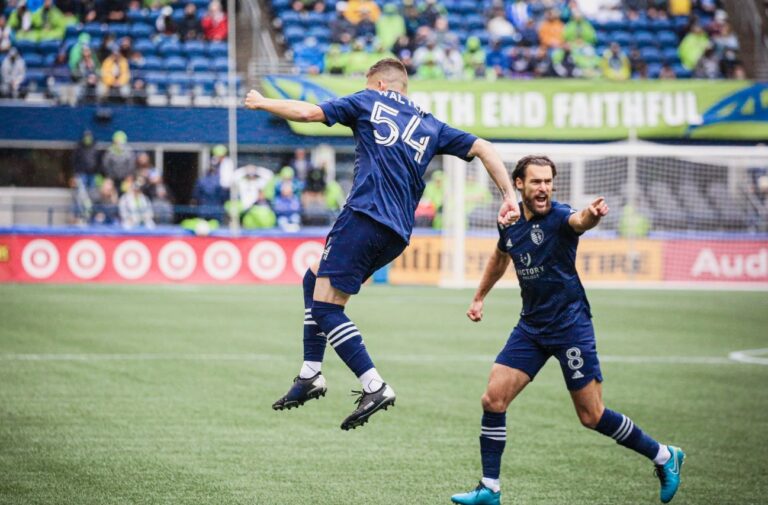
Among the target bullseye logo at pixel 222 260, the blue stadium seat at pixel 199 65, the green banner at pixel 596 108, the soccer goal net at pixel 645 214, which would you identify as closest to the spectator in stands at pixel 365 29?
the green banner at pixel 596 108

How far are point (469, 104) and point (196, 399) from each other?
1778 cm

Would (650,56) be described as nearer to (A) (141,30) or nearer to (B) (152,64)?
(B) (152,64)

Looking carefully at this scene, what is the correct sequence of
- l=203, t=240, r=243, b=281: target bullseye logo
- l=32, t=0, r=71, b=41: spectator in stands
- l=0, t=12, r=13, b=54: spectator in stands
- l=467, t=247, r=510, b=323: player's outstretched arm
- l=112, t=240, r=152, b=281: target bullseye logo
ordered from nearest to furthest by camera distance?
l=467, t=247, r=510, b=323: player's outstretched arm
l=112, t=240, r=152, b=281: target bullseye logo
l=203, t=240, r=243, b=281: target bullseye logo
l=0, t=12, r=13, b=54: spectator in stands
l=32, t=0, r=71, b=41: spectator in stands

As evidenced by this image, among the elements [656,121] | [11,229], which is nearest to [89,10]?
[11,229]

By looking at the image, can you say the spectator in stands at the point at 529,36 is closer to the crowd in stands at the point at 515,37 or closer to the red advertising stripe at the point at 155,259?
the crowd in stands at the point at 515,37

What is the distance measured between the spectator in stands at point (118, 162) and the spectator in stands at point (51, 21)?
3.43m

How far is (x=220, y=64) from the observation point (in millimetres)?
29016

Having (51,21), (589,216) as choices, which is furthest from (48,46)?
(589,216)

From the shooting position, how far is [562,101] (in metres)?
28.1

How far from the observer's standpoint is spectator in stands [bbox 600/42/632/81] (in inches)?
1195

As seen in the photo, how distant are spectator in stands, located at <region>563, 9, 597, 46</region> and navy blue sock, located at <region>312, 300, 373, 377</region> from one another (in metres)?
25.3

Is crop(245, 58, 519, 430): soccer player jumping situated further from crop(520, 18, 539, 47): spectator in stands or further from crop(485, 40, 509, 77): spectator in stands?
crop(520, 18, 539, 47): spectator in stands

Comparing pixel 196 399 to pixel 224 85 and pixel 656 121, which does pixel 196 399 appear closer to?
pixel 224 85

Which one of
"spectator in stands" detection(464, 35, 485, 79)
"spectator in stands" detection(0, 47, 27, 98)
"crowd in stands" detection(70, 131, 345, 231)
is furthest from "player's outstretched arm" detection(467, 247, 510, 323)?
"spectator in stands" detection(464, 35, 485, 79)
